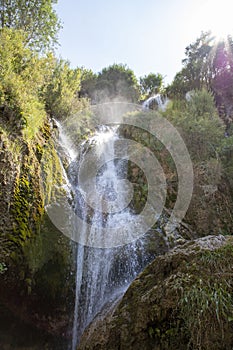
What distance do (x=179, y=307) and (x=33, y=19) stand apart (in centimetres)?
1070

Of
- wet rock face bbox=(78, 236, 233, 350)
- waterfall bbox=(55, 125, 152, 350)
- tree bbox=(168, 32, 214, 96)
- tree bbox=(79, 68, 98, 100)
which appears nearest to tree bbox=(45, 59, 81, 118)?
waterfall bbox=(55, 125, 152, 350)

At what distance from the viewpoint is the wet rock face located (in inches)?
106

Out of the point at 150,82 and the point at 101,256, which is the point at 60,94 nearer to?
the point at 101,256

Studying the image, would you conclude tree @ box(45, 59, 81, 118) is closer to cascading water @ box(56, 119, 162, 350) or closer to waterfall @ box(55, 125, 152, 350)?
waterfall @ box(55, 125, 152, 350)

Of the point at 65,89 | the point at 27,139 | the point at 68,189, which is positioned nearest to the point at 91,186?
the point at 68,189

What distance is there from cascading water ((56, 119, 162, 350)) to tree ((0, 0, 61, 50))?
519cm

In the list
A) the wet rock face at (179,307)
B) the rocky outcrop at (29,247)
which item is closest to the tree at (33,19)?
the rocky outcrop at (29,247)

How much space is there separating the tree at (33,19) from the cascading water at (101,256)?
5187 mm

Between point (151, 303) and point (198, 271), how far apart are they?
2.28 ft

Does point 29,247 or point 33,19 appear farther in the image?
point 33,19

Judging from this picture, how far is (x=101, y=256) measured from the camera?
6059 mm

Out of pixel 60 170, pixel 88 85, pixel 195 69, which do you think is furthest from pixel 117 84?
pixel 60 170

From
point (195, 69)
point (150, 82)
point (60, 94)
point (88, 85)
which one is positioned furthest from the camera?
point (150, 82)

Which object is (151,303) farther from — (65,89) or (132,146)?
(65,89)
